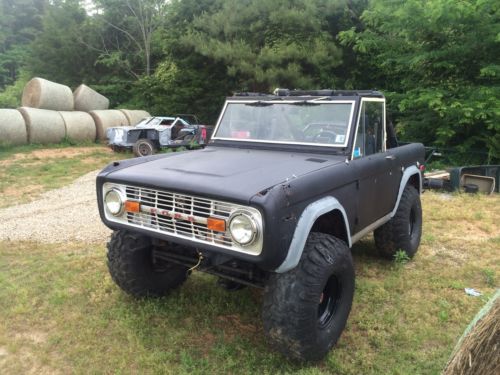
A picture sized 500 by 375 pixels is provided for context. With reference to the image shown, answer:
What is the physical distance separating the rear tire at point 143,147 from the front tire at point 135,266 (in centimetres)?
1026

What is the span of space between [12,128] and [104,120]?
13.1ft

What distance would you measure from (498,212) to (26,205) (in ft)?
27.0

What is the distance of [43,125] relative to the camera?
15.5 m

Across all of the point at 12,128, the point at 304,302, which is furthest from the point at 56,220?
the point at 12,128

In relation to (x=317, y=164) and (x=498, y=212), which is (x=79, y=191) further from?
(x=498, y=212)

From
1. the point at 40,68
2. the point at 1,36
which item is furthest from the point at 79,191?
the point at 1,36

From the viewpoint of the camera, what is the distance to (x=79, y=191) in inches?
374

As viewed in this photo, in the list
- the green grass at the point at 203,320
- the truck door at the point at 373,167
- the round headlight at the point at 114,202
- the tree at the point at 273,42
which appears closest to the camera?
the green grass at the point at 203,320

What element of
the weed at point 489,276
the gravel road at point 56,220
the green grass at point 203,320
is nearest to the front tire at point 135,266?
the green grass at point 203,320

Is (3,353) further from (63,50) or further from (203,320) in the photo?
(63,50)

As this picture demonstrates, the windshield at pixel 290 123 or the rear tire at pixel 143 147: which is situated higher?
the windshield at pixel 290 123

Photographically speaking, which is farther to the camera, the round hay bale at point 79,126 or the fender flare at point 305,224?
the round hay bale at point 79,126

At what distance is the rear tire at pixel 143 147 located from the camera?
46.0 feet

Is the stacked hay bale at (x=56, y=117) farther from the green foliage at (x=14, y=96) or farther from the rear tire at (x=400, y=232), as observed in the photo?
the rear tire at (x=400, y=232)
